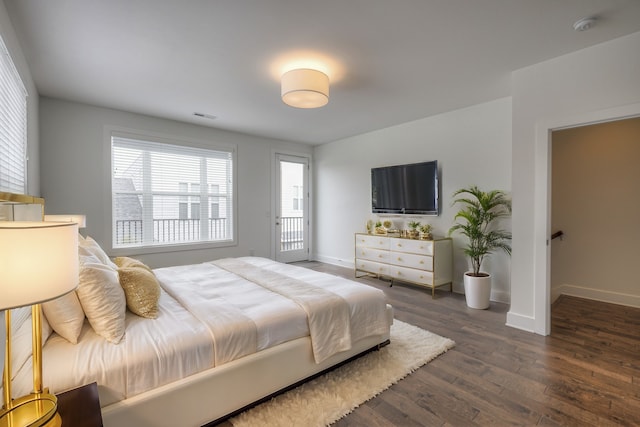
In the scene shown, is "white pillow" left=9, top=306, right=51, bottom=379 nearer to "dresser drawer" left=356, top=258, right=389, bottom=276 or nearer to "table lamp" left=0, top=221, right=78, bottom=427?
"table lamp" left=0, top=221, right=78, bottom=427

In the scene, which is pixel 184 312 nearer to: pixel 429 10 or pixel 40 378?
pixel 40 378

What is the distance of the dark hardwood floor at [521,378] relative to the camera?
1732 millimetres

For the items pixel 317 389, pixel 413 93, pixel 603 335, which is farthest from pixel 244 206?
pixel 603 335

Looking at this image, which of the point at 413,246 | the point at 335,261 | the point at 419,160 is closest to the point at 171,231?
the point at 335,261

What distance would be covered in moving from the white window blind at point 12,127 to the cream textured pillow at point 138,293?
101 cm

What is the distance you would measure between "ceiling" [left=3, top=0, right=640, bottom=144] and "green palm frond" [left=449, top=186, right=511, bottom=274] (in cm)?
124

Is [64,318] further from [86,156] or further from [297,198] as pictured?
[297,198]

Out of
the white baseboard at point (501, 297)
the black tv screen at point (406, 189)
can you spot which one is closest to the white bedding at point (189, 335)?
the white baseboard at point (501, 297)

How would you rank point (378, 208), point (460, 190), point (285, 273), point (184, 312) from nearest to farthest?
1. point (184, 312)
2. point (285, 273)
3. point (460, 190)
4. point (378, 208)

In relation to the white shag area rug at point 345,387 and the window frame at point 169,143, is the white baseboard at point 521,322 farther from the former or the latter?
the window frame at point 169,143

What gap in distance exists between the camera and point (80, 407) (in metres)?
1.12

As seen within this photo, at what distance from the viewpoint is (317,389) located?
6.50ft

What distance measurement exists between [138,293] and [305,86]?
2084 millimetres

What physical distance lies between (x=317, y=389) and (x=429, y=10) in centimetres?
269
